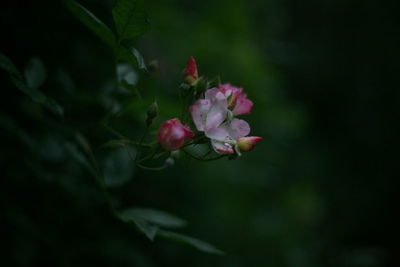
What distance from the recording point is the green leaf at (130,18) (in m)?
0.90

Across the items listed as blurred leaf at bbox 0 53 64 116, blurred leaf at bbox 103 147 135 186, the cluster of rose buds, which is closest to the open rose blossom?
the cluster of rose buds

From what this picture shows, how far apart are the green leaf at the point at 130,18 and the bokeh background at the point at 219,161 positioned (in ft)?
0.95

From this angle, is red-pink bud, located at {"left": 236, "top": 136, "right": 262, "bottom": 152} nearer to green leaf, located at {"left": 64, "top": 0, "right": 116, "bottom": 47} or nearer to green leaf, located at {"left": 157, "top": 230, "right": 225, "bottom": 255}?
green leaf, located at {"left": 157, "top": 230, "right": 225, "bottom": 255}

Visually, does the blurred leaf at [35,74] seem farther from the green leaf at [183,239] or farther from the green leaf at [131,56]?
the green leaf at [183,239]

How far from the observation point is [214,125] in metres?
0.94

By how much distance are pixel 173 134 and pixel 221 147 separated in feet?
0.38

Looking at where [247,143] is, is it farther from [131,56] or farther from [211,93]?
[131,56]

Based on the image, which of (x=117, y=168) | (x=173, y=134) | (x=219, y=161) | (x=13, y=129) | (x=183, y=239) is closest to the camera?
(x=173, y=134)

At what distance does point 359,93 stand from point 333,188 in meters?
1.39

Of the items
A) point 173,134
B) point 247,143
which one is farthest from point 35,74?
point 247,143

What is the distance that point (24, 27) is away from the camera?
4.75 ft

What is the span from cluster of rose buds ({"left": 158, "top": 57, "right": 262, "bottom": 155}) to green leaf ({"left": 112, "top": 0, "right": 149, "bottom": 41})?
133 mm

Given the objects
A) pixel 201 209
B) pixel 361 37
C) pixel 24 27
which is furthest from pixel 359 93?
pixel 24 27

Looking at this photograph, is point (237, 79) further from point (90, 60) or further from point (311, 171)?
point (311, 171)
